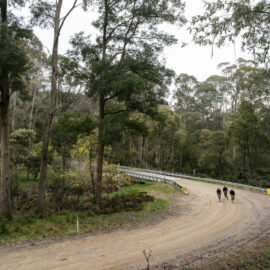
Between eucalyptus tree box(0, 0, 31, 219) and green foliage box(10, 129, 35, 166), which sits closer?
eucalyptus tree box(0, 0, 31, 219)

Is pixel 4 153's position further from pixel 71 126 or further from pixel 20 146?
pixel 20 146

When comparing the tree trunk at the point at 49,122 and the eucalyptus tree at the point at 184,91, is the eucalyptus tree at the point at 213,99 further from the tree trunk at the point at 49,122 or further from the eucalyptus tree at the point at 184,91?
the tree trunk at the point at 49,122

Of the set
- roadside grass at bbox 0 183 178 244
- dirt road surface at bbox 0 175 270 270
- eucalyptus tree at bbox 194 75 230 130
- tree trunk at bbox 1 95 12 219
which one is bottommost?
roadside grass at bbox 0 183 178 244

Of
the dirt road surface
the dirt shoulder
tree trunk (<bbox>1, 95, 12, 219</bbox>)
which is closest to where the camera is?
the dirt road surface

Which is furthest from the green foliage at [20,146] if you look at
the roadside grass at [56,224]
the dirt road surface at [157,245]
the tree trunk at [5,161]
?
the dirt road surface at [157,245]

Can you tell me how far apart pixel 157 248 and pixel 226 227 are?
4.37m

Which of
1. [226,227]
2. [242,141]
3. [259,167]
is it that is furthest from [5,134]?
[259,167]

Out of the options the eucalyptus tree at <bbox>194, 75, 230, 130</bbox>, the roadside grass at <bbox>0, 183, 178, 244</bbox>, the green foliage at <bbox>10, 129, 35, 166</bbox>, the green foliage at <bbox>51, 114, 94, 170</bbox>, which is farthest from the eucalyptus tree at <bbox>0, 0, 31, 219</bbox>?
the eucalyptus tree at <bbox>194, 75, 230, 130</bbox>

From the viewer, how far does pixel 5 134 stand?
11781mm

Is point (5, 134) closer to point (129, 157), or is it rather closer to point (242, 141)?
point (242, 141)

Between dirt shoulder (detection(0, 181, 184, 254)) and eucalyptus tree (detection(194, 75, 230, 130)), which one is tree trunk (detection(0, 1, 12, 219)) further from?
eucalyptus tree (detection(194, 75, 230, 130))

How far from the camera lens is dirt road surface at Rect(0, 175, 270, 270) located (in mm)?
7172

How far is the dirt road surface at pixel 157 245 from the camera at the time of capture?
717cm

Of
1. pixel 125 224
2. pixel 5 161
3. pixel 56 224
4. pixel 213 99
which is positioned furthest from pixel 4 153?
pixel 213 99
